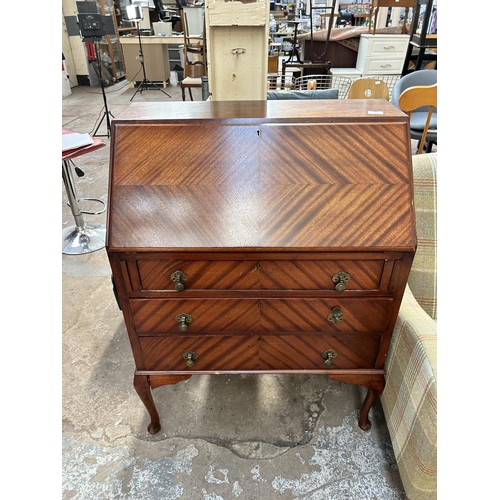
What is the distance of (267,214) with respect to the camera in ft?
3.44

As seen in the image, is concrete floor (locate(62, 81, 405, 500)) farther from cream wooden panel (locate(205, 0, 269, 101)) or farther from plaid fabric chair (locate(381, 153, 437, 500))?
cream wooden panel (locate(205, 0, 269, 101))

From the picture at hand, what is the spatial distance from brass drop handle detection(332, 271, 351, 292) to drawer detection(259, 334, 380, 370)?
243 mm

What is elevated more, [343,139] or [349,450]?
[343,139]

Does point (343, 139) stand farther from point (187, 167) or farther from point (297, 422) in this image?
point (297, 422)

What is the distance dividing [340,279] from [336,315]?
14 centimetres

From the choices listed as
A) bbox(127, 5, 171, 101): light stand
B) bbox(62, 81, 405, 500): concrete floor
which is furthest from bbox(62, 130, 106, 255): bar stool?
bbox(127, 5, 171, 101): light stand

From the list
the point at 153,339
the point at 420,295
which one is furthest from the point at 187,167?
the point at 420,295

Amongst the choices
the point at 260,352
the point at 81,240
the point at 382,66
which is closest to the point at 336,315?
the point at 260,352

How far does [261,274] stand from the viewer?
3.62 ft

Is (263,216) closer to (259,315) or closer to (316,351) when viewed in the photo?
(259,315)

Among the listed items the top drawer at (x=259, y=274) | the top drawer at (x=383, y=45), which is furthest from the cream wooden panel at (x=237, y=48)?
the top drawer at (x=383, y=45)

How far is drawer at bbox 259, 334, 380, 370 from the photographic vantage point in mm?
1265

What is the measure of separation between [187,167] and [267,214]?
0.94 feet

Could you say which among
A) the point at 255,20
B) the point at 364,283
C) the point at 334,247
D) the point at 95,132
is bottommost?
the point at 95,132
